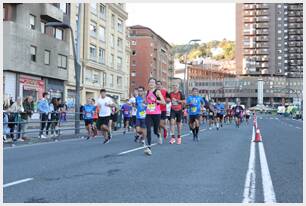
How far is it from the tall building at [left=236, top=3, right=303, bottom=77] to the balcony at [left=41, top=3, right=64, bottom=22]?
106 meters

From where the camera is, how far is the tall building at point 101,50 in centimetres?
4862

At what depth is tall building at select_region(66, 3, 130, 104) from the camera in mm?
48625

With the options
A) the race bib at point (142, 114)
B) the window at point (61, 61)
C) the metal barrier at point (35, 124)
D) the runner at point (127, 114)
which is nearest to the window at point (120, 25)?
the window at point (61, 61)

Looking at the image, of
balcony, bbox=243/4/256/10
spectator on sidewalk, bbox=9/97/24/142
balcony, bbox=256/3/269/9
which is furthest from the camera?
balcony, bbox=243/4/256/10

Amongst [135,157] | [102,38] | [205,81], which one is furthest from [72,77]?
[205,81]

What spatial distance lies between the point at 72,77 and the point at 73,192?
4029cm

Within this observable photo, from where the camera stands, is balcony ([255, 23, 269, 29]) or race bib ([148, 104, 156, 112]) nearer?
race bib ([148, 104, 156, 112])

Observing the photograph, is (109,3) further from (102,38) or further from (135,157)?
(135,157)

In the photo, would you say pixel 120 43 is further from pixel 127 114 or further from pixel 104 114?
pixel 104 114

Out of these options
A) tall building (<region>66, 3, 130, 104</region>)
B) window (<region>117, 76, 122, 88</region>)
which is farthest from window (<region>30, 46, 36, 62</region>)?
window (<region>117, 76, 122, 88</region>)

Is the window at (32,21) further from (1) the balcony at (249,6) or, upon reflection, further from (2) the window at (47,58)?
(1) the balcony at (249,6)

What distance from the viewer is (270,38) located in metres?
140

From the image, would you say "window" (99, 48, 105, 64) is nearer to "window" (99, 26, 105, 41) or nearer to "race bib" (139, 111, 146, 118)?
"window" (99, 26, 105, 41)

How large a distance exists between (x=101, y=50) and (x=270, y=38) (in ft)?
311
